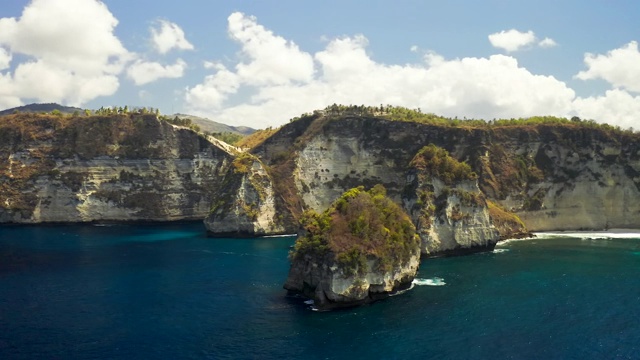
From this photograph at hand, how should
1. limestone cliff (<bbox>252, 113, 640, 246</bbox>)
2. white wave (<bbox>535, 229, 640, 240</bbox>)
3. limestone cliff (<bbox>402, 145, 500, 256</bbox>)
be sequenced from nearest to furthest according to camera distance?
limestone cliff (<bbox>402, 145, 500, 256</bbox>) < white wave (<bbox>535, 229, 640, 240</bbox>) < limestone cliff (<bbox>252, 113, 640, 246</bbox>)

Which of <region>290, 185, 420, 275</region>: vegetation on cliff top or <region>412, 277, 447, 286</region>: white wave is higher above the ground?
<region>290, 185, 420, 275</region>: vegetation on cliff top

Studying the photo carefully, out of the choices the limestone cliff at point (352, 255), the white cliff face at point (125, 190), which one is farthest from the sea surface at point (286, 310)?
the white cliff face at point (125, 190)

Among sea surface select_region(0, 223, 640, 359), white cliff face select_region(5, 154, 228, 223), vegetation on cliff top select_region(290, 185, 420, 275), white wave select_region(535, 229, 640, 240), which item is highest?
white cliff face select_region(5, 154, 228, 223)

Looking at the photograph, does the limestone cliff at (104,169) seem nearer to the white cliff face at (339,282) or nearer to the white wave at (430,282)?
the white cliff face at (339,282)

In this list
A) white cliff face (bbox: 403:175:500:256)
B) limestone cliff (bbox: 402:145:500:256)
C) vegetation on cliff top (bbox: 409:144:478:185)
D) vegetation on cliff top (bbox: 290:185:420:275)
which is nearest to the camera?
vegetation on cliff top (bbox: 290:185:420:275)

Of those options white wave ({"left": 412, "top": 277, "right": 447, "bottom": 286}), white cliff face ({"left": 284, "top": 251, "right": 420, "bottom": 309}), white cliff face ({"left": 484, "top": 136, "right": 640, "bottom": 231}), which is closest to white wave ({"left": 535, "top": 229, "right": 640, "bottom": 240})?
white cliff face ({"left": 484, "top": 136, "right": 640, "bottom": 231})

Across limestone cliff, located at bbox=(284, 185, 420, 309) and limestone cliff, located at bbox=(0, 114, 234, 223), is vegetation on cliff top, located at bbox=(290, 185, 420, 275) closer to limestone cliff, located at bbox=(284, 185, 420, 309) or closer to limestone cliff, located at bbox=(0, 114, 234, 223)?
limestone cliff, located at bbox=(284, 185, 420, 309)

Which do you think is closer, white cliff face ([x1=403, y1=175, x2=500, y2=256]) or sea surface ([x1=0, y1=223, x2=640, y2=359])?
sea surface ([x1=0, y1=223, x2=640, y2=359])

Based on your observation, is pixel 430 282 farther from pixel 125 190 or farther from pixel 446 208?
pixel 125 190
